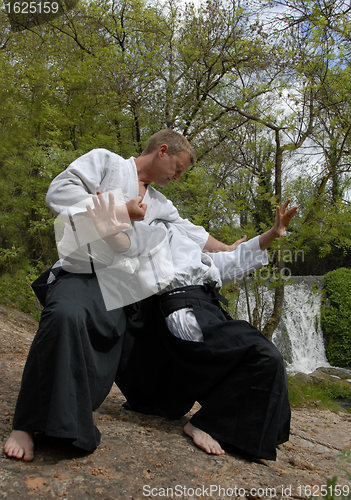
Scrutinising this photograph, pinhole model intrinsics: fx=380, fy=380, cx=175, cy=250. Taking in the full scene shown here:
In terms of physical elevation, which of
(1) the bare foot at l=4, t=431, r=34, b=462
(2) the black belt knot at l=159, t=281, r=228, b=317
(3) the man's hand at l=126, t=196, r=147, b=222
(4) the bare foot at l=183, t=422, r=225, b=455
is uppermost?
(3) the man's hand at l=126, t=196, r=147, b=222

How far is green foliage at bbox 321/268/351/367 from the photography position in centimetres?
1105

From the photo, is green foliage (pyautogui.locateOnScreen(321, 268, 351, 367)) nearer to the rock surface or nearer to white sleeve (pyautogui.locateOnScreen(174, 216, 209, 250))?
white sleeve (pyautogui.locateOnScreen(174, 216, 209, 250))

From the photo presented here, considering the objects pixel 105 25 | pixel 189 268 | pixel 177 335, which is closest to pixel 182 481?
pixel 177 335

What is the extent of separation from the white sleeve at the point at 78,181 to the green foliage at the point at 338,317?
9671 mm

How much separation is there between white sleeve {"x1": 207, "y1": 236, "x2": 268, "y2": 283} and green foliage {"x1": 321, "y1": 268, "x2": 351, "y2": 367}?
8.73m

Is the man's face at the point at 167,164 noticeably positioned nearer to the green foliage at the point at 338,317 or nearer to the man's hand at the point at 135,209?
the man's hand at the point at 135,209

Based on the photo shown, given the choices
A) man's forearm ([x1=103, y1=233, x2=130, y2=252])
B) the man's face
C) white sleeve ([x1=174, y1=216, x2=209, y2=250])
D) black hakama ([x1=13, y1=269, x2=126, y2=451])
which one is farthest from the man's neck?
black hakama ([x1=13, y1=269, x2=126, y2=451])

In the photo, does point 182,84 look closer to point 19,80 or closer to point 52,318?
point 19,80

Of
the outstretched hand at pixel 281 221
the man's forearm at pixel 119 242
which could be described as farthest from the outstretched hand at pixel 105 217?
the outstretched hand at pixel 281 221

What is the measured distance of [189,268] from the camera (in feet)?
7.89

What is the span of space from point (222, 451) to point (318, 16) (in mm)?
6038

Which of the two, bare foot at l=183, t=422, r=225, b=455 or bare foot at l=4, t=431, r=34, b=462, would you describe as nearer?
bare foot at l=4, t=431, r=34, b=462

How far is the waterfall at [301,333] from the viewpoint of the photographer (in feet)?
34.8

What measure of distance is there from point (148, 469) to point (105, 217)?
1.21m
